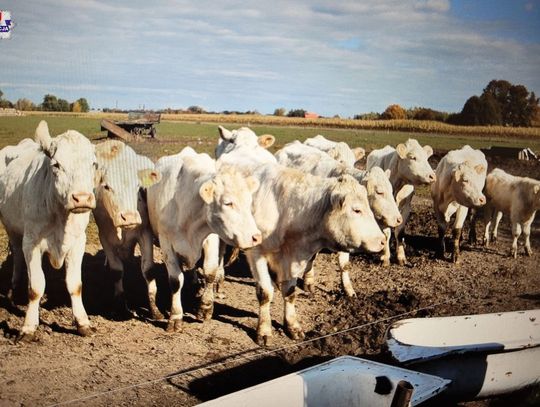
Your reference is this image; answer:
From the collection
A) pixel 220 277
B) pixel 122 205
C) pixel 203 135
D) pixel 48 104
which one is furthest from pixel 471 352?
pixel 203 135

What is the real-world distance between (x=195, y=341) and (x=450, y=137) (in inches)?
356

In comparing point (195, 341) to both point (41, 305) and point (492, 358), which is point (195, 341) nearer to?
point (41, 305)

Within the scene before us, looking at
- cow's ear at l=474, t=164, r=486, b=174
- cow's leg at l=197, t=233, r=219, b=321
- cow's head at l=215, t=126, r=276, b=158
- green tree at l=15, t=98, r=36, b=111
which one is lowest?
cow's leg at l=197, t=233, r=219, b=321

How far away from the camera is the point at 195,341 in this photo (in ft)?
18.6

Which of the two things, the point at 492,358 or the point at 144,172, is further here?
the point at 144,172

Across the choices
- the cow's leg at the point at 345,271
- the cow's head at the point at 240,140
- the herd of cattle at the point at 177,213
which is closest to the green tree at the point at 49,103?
the herd of cattle at the point at 177,213

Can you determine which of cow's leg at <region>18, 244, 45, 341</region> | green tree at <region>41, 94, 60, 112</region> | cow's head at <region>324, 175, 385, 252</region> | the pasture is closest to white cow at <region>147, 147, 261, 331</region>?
the pasture

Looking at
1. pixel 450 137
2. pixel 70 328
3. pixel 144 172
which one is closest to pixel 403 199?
pixel 450 137

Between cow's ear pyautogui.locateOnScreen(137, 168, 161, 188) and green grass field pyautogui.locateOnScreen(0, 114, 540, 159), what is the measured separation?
997 millimetres

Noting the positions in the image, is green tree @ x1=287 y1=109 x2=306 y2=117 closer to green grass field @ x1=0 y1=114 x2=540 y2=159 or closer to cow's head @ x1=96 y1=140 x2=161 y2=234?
green grass field @ x1=0 y1=114 x2=540 y2=159

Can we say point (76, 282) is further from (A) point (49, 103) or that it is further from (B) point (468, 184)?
(B) point (468, 184)

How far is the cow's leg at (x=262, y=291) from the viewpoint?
5.71 m

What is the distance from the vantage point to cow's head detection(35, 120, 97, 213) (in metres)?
4.56

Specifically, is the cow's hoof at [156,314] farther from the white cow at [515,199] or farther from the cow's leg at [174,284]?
the white cow at [515,199]
